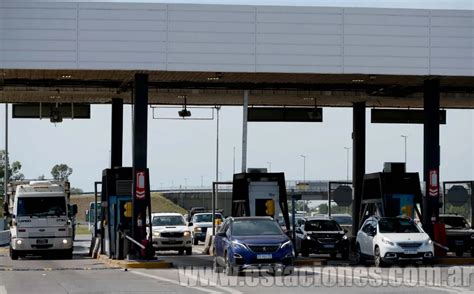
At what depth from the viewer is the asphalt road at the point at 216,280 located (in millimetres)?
21859

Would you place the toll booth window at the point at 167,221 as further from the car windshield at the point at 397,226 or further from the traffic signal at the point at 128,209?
the car windshield at the point at 397,226

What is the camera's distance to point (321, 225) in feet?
127

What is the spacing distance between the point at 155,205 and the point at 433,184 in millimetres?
86237

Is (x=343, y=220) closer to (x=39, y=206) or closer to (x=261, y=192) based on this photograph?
(x=261, y=192)

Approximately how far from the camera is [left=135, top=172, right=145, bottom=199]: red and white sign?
32.1m

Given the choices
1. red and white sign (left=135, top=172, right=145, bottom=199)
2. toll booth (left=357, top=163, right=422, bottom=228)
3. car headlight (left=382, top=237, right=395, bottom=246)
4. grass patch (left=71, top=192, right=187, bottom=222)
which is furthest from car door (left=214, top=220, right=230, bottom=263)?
grass patch (left=71, top=192, right=187, bottom=222)

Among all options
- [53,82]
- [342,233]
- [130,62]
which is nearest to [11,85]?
Answer: [53,82]

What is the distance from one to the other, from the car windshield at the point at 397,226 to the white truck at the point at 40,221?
1274cm

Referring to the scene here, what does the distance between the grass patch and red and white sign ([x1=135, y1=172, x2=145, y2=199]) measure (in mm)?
81145


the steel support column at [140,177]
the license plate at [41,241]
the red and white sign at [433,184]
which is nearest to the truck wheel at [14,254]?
the license plate at [41,241]

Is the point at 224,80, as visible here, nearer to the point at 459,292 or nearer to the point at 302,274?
the point at 302,274

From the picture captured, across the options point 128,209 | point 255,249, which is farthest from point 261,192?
point 255,249

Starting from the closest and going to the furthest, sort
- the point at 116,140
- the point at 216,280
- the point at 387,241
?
the point at 216,280, the point at 387,241, the point at 116,140

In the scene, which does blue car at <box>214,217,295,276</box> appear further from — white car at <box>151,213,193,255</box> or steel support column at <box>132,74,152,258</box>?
white car at <box>151,213,193,255</box>
